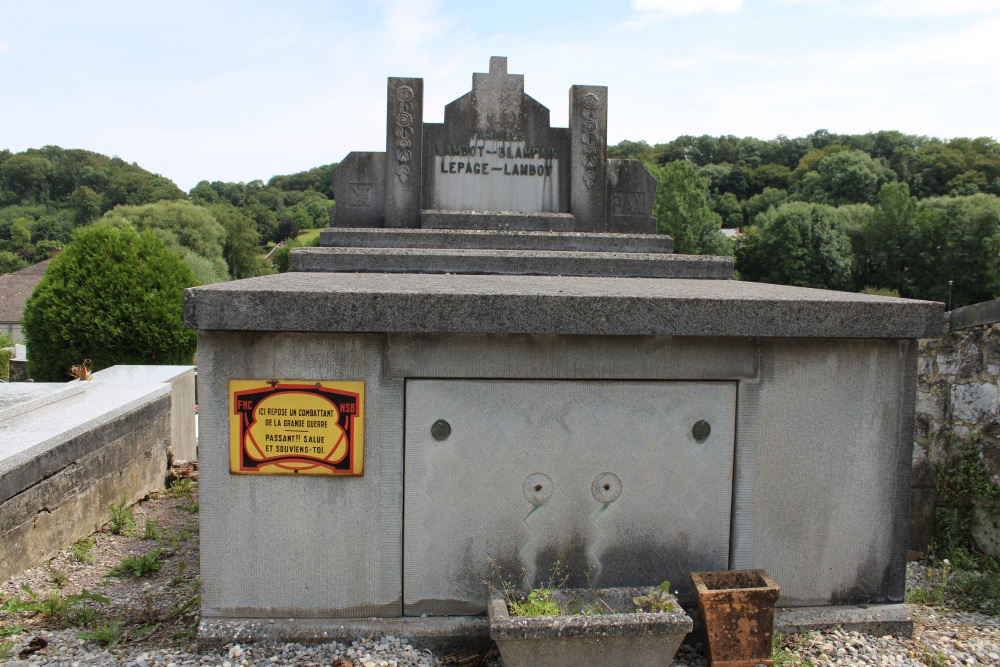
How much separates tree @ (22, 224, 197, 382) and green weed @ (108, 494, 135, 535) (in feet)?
18.7

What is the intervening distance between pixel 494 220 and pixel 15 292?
49.8 metres

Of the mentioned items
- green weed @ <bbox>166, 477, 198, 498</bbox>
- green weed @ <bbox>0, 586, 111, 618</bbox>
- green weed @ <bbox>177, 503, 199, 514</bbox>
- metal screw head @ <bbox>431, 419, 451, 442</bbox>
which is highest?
metal screw head @ <bbox>431, 419, 451, 442</bbox>

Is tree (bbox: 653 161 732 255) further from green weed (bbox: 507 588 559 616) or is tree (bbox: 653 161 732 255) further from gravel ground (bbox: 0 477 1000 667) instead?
green weed (bbox: 507 588 559 616)

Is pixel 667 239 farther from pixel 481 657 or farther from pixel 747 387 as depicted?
pixel 481 657

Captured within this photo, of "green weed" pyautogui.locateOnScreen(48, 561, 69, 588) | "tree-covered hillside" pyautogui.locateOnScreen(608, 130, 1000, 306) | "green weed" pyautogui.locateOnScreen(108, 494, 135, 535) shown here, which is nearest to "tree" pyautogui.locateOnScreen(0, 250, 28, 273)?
"tree-covered hillside" pyautogui.locateOnScreen(608, 130, 1000, 306)

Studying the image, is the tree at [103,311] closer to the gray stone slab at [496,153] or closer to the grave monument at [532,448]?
the gray stone slab at [496,153]

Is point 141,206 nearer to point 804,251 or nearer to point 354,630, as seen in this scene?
point 804,251

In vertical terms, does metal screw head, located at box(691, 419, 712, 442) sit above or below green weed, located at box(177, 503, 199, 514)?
above

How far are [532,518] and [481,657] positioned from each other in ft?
2.27

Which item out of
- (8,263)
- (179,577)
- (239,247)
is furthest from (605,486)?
(8,263)

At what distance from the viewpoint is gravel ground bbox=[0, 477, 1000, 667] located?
3172mm

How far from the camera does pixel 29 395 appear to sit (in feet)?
19.3

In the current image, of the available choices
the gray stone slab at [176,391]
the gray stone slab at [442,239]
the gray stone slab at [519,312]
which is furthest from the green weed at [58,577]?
the gray stone slab at [442,239]

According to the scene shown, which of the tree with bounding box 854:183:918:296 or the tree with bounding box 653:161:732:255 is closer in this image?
the tree with bounding box 653:161:732:255
